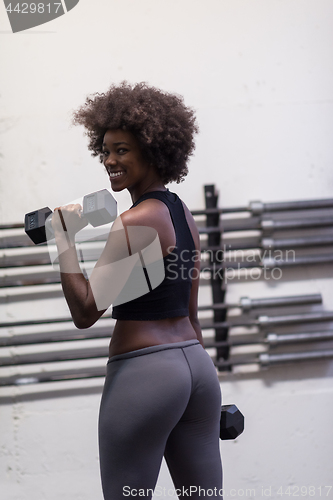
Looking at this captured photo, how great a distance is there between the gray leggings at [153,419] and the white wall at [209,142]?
102 cm

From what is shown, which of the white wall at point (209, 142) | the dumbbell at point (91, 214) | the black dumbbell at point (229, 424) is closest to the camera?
the dumbbell at point (91, 214)

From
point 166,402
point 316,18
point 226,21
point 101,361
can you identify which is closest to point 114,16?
point 226,21

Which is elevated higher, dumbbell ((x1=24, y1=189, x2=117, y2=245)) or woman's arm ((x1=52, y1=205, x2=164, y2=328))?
dumbbell ((x1=24, y1=189, x2=117, y2=245))

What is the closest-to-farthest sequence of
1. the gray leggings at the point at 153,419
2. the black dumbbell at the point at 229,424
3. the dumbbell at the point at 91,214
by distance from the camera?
the gray leggings at the point at 153,419 → the dumbbell at the point at 91,214 → the black dumbbell at the point at 229,424

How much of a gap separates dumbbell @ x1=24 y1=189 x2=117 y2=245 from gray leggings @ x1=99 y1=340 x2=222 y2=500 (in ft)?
0.97

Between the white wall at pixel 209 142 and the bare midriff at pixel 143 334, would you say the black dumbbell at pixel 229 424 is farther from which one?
the white wall at pixel 209 142

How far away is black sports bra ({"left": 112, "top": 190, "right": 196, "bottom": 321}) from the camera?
92 centimetres

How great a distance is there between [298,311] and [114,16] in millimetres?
1537

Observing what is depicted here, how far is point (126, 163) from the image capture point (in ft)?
3.28

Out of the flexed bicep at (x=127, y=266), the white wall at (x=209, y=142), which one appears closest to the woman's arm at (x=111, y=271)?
the flexed bicep at (x=127, y=266)

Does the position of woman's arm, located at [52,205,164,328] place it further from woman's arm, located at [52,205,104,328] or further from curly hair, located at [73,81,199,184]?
curly hair, located at [73,81,199,184]

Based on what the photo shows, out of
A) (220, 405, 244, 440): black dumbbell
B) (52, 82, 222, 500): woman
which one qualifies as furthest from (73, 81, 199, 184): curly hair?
(220, 405, 244, 440): black dumbbell

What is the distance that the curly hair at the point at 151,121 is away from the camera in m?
1.01

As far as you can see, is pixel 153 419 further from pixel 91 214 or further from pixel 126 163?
pixel 126 163
